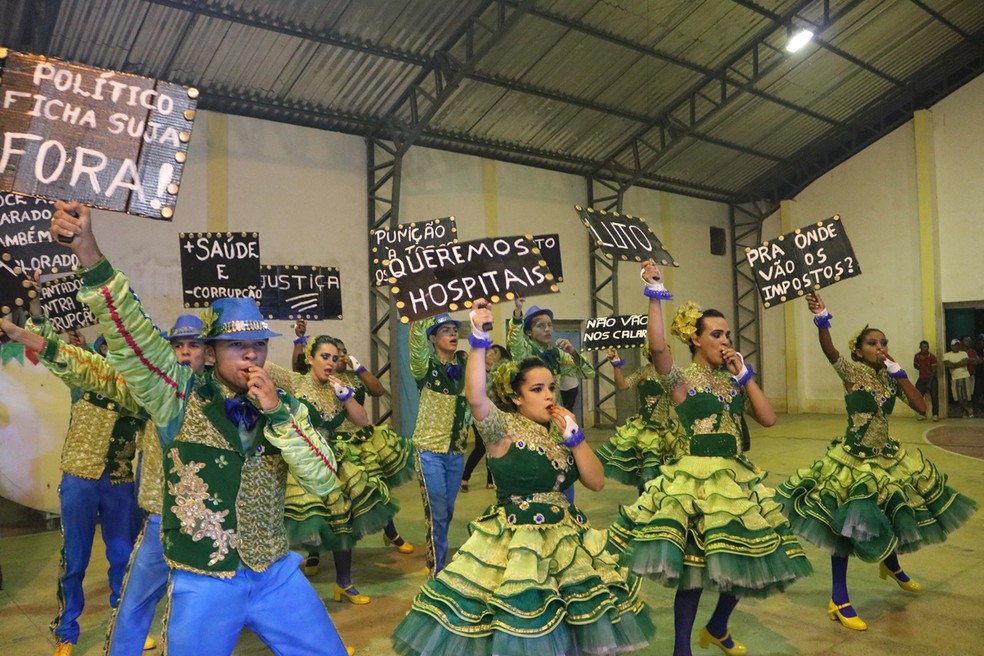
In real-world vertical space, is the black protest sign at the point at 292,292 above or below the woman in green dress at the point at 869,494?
above

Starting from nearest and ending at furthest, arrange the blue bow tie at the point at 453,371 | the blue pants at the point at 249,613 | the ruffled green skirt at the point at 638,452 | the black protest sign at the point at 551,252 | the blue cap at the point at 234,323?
the blue pants at the point at 249,613
the blue cap at the point at 234,323
the blue bow tie at the point at 453,371
the black protest sign at the point at 551,252
the ruffled green skirt at the point at 638,452

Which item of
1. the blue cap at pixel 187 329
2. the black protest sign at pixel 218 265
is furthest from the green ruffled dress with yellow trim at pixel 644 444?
the blue cap at pixel 187 329

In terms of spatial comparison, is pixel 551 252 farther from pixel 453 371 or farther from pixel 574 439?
pixel 574 439

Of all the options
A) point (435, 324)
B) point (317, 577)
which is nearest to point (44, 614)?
point (317, 577)

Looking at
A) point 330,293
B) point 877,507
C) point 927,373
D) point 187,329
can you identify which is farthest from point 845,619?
point 927,373

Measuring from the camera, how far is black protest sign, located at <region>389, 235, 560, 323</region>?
418 cm

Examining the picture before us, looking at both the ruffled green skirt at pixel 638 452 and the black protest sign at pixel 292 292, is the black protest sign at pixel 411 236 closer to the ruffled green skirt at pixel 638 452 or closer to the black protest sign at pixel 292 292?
the black protest sign at pixel 292 292

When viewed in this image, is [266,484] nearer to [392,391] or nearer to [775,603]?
[775,603]

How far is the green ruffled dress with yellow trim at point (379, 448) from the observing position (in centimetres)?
645

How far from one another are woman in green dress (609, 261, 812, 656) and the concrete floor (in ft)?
2.38

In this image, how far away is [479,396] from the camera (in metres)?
3.31

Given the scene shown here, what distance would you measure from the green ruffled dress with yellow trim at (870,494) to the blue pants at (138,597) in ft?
12.7

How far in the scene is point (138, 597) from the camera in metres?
3.40

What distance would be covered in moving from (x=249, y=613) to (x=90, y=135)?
189 centimetres
